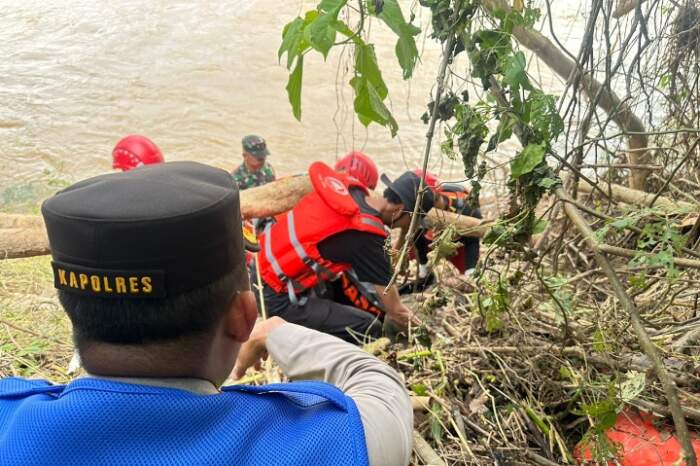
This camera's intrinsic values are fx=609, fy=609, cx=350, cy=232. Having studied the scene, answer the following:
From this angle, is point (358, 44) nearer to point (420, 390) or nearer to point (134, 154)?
point (420, 390)

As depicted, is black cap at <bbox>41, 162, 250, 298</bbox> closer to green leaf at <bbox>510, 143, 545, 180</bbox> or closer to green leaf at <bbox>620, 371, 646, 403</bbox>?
green leaf at <bbox>510, 143, 545, 180</bbox>

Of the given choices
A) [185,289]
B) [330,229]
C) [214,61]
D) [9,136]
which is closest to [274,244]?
[330,229]

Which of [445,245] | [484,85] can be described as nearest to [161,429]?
[445,245]

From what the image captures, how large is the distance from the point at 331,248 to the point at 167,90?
937 cm

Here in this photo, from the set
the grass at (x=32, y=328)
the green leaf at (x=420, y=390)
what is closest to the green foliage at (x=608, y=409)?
the green leaf at (x=420, y=390)

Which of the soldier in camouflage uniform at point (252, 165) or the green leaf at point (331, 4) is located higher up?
the green leaf at point (331, 4)

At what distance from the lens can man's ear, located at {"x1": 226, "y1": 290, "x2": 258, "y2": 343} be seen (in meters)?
1.04

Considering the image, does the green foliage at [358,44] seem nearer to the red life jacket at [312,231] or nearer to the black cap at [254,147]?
the red life jacket at [312,231]

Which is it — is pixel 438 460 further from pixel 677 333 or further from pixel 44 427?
pixel 44 427

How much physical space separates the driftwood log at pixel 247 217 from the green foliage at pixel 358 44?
71.1 inches

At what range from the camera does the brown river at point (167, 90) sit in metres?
10.1

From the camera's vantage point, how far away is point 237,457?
0.86 m

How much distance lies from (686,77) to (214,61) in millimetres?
11269

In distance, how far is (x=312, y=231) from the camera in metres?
3.63
